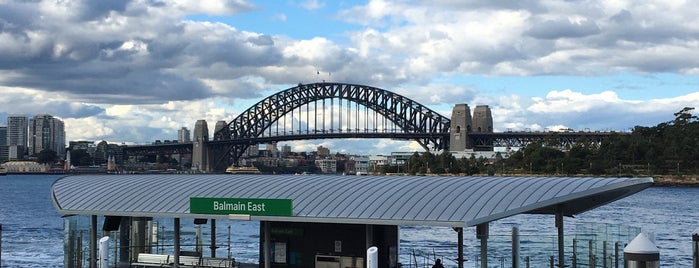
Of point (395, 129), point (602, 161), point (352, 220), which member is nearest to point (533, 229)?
point (352, 220)

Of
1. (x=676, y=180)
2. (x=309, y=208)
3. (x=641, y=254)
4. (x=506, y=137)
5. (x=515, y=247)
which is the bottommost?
(x=515, y=247)

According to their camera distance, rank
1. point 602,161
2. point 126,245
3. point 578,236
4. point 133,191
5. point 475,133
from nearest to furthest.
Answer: point 578,236 → point 133,191 → point 126,245 → point 602,161 → point 475,133

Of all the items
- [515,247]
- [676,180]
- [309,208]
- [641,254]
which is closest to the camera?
[641,254]

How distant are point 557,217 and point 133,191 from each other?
10513 mm

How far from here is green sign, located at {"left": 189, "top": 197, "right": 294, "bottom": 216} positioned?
22.9 m

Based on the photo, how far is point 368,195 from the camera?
23.4m

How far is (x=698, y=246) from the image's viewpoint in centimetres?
2258

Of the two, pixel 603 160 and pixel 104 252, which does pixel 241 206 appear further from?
pixel 603 160

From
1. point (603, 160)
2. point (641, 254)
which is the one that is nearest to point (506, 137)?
point (603, 160)

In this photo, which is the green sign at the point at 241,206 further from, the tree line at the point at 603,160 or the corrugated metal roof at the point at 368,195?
the tree line at the point at 603,160

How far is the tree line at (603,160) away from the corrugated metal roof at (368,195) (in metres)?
128

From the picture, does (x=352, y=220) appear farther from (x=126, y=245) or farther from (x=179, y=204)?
(x=126, y=245)

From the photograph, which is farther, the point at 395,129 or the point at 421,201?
the point at 395,129

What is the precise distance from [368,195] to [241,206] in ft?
9.47
